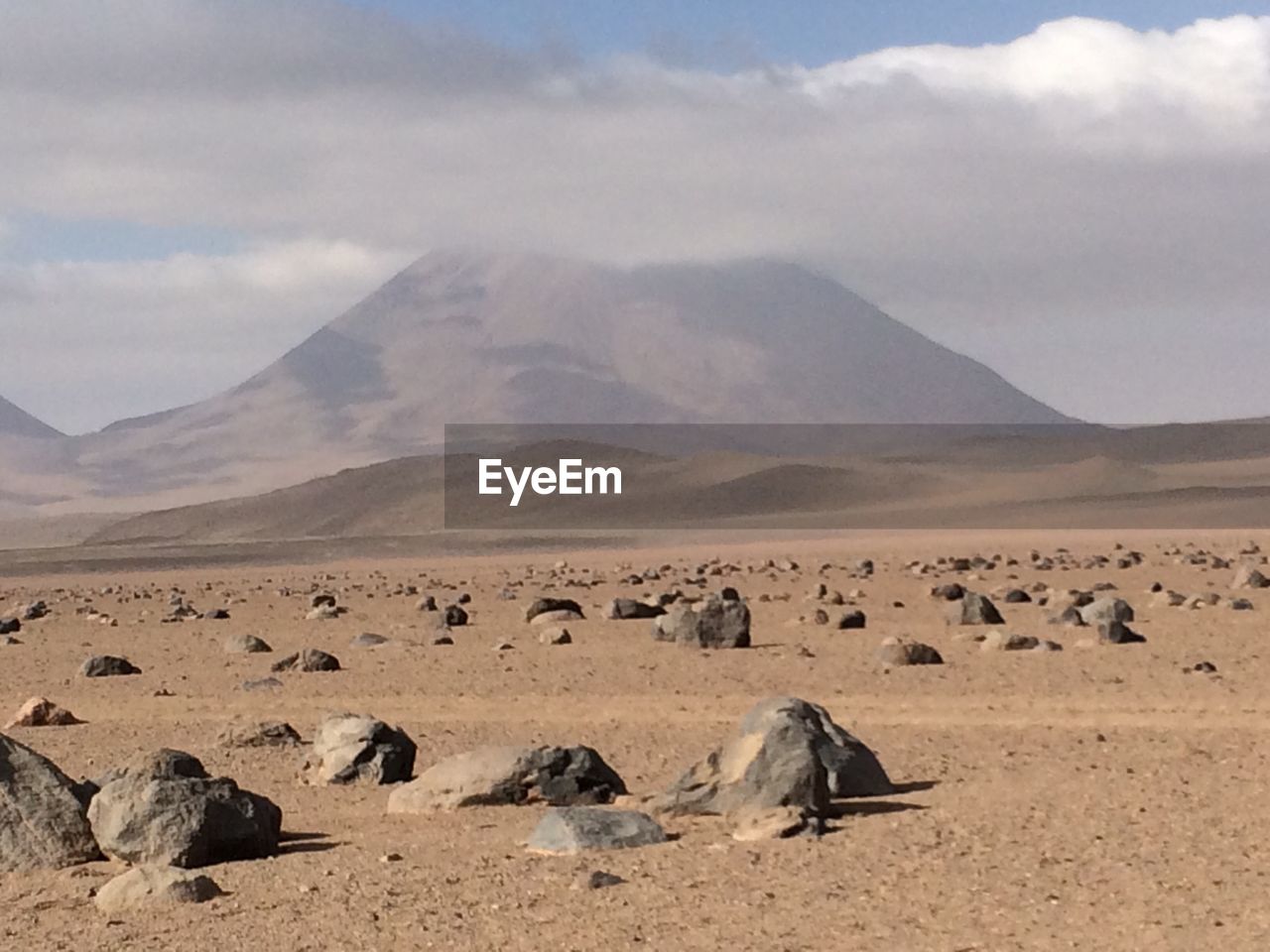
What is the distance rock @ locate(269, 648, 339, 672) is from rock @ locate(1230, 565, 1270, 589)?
52.8 ft

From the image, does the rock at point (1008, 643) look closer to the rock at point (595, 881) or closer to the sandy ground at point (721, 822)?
the sandy ground at point (721, 822)

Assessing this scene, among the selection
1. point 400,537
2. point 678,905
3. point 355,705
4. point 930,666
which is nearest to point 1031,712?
point 930,666

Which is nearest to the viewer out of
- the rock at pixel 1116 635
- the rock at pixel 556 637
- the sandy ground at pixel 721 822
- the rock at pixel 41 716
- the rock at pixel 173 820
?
the sandy ground at pixel 721 822

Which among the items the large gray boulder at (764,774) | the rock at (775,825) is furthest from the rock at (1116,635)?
the rock at (775,825)

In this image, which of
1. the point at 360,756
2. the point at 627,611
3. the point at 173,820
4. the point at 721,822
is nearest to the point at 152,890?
the point at 173,820

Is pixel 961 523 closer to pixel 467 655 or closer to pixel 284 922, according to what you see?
pixel 467 655

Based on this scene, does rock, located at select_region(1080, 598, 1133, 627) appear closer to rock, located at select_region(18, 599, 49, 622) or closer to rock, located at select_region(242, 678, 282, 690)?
rock, located at select_region(242, 678, 282, 690)

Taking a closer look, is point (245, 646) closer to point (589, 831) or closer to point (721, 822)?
point (721, 822)

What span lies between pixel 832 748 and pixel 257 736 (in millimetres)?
4812

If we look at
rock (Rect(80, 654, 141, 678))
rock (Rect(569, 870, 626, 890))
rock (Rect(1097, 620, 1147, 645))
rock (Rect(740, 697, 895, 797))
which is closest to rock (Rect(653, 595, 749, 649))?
rock (Rect(1097, 620, 1147, 645))

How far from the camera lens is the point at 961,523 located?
2781 inches

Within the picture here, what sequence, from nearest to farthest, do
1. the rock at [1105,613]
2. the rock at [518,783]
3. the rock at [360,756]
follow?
1. the rock at [518,783]
2. the rock at [360,756]
3. the rock at [1105,613]

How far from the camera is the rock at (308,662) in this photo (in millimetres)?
19578

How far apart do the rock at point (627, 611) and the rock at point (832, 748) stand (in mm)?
14861
